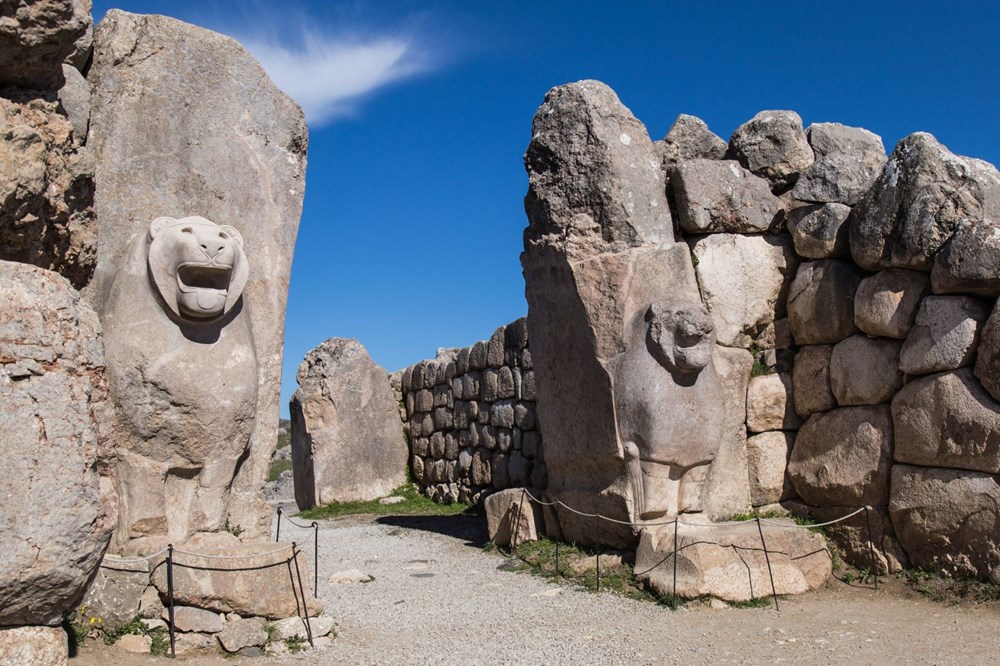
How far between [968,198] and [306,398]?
288 inches

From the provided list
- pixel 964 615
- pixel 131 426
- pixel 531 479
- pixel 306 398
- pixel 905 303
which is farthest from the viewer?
pixel 306 398

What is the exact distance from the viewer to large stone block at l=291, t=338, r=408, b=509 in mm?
10430

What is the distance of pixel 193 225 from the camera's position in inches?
165

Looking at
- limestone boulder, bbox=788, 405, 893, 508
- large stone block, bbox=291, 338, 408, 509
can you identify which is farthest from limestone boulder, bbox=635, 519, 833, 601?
large stone block, bbox=291, 338, 408, 509

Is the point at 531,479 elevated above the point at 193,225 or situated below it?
below

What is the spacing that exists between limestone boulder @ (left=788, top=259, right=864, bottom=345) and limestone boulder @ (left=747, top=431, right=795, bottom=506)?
29.0 inches

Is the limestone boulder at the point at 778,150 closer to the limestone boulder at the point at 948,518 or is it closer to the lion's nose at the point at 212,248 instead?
the limestone boulder at the point at 948,518

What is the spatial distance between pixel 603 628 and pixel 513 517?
2.09 meters

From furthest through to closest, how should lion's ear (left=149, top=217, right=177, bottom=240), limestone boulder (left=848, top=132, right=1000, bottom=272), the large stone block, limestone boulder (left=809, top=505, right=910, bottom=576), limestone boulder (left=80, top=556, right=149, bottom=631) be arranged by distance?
the large stone block, limestone boulder (left=809, top=505, right=910, bottom=576), limestone boulder (left=848, top=132, right=1000, bottom=272), lion's ear (left=149, top=217, right=177, bottom=240), limestone boulder (left=80, top=556, right=149, bottom=631)

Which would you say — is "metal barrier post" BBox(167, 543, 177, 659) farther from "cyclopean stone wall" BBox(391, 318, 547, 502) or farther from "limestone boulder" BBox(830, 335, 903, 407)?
"cyclopean stone wall" BBox(391, 318, 547, 502)

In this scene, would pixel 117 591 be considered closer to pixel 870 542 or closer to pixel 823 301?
pixel 870 542

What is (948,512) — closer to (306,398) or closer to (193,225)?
(193,225)

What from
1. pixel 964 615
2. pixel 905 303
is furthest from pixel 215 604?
pixel 905 303

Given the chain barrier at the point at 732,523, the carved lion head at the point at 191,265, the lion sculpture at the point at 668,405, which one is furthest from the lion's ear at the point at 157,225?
the chain barrier at the point at 732,523
